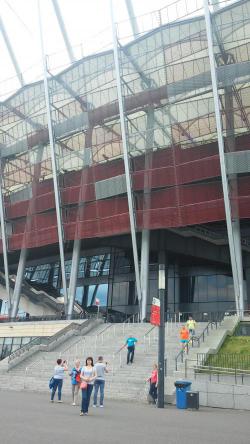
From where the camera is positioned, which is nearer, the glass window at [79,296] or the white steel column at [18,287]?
the white steel column at [18,287]

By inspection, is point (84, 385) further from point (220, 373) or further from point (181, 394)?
point (220, 373)

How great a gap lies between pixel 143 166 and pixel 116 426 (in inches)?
1339

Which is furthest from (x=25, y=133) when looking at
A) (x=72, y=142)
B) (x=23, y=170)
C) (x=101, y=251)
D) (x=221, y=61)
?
(x=221, y=61)

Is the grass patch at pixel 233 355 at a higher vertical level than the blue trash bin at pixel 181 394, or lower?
higher

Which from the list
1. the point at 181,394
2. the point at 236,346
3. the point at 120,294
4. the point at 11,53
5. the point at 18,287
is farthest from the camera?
the point at 11,53

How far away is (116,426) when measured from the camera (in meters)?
10.7

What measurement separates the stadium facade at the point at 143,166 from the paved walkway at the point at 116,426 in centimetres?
2477

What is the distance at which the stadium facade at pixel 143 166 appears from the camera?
39.0 meters

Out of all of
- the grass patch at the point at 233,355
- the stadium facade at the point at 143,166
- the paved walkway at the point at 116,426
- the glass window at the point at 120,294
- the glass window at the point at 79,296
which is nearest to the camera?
the paved walkway at the point at 116,426

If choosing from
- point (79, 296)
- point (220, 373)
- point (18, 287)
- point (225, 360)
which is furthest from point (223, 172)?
point (79, 296)

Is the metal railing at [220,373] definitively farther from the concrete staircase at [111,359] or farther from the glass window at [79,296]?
the glass window at [79,296]

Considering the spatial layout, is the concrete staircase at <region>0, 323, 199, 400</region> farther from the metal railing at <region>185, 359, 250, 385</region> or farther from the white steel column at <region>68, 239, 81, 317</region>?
the white steel column at <region>68, 239, 81, 317</region>

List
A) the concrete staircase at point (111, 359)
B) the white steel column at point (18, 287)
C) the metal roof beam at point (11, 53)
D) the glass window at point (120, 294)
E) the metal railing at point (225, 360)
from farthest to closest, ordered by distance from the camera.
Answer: the metal roof beam at point (11, 53)
the glass window at point (120, 294)
the white steel column at point (18, 287)
the concrete staircase at point (111, 359)
the metal railing at point (225, 360)

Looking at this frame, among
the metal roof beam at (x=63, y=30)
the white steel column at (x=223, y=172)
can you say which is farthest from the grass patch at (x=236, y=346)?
the metal roof beam at (x=63, y=30)
